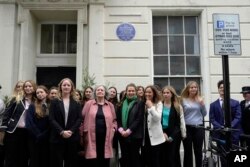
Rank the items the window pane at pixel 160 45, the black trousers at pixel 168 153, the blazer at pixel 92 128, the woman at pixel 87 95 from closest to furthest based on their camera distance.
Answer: the blazer at pixel 92 128 < the black trousers at pixel 168 153 < the woman at pixel 87 95 < the window pane at pixel 160 45

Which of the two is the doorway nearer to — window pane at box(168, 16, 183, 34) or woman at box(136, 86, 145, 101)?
window pane at box(168, 16, 183, 34)

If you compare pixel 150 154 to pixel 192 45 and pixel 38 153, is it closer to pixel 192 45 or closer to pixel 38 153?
pixel 38 153

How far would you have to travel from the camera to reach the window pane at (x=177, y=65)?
9484 mm

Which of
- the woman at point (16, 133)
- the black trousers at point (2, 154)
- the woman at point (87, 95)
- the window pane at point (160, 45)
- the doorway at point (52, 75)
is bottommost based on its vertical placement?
the black trousers at point (2, 154)

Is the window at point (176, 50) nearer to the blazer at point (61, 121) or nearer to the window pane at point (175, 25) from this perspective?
the window pane at point (175, 25)

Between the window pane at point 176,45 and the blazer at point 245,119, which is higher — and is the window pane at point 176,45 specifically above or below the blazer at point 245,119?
above

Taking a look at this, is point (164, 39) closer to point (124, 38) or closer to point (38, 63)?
point (124, 38)

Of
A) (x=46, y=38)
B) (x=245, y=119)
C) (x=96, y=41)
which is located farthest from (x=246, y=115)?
(x=46, y=38)

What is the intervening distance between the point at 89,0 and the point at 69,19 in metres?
1.07

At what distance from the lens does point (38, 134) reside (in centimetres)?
566

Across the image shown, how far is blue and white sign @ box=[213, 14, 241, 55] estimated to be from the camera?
419cm

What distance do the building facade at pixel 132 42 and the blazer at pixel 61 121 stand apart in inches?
131

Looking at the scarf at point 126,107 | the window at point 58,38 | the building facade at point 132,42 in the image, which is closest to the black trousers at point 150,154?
the scarf at point 126,107

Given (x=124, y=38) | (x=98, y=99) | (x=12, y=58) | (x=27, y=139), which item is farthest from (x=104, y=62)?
(x=27, y=139)
